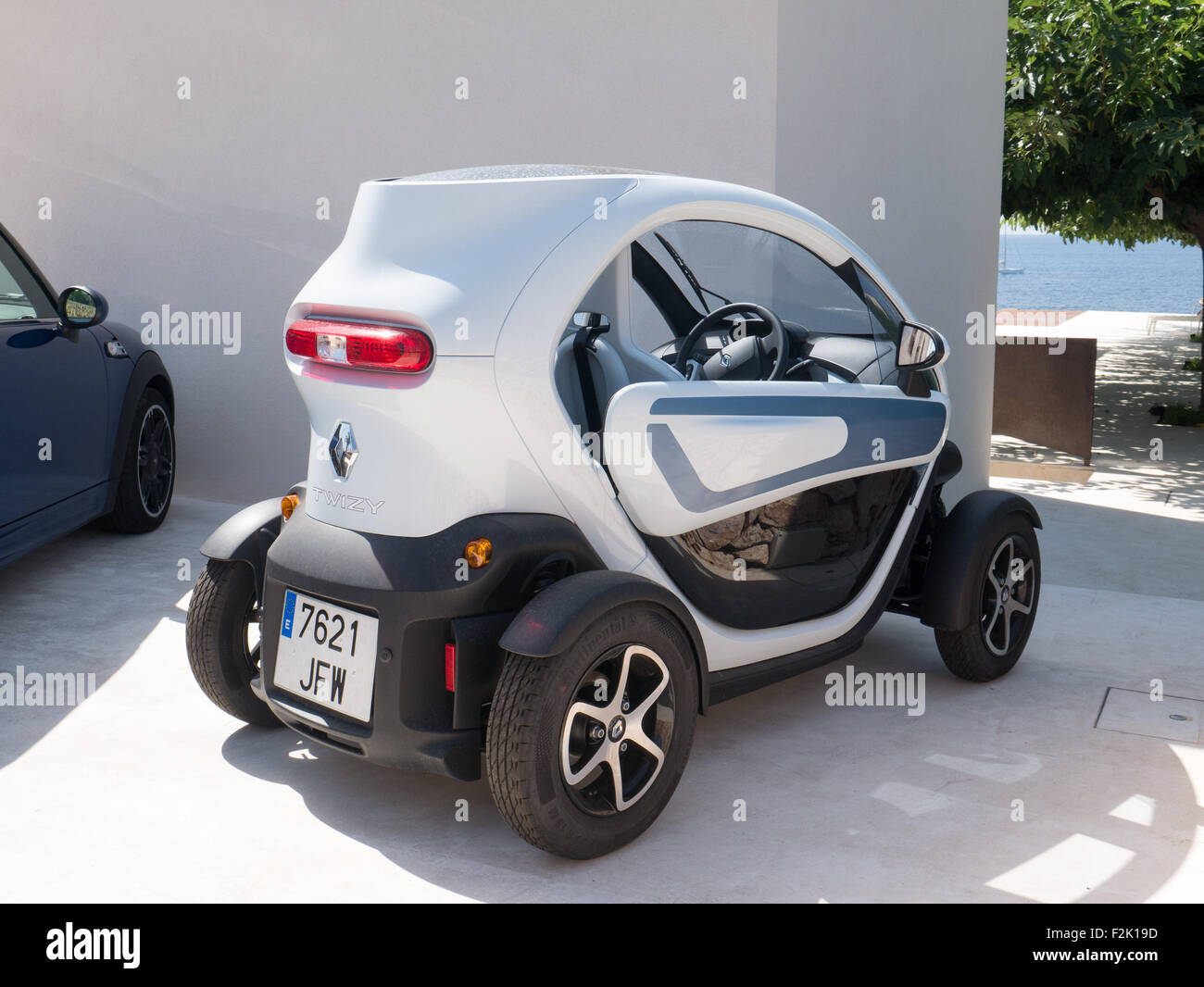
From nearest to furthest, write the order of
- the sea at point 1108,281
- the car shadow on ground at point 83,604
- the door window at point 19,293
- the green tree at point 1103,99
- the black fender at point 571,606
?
the black fender at point 571,606 < the car shadow on ground at point 83,604 < the door window at point 19,293 < the green tree at point 1103,99 < the sea at point 1108,281

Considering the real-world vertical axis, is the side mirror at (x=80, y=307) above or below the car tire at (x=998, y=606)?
above

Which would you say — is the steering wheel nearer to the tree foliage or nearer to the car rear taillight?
the car rear taillight

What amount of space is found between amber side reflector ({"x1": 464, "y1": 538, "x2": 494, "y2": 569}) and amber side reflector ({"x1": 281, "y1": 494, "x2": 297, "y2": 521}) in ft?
2.24

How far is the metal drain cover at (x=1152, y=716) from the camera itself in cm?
389

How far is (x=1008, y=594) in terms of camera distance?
170 inches

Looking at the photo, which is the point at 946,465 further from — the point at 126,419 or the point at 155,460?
the point at 155,460

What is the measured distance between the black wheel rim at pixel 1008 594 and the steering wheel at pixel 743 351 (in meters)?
1.01

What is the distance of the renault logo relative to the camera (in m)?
3.11

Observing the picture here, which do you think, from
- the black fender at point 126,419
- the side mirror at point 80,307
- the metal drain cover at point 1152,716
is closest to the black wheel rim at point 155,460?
the black fender at point 126,419

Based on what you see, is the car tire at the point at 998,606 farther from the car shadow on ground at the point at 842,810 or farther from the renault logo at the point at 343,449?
the renault logo at the point at 343,449

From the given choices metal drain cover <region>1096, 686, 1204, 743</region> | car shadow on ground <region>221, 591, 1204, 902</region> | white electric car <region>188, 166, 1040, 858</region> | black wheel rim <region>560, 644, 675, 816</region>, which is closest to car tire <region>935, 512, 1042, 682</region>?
car shadow on ground <region>221, 591, 1204, 902</region>

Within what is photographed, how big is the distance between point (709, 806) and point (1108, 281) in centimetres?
7811

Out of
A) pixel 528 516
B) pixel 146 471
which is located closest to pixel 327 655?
pixel 528 516
